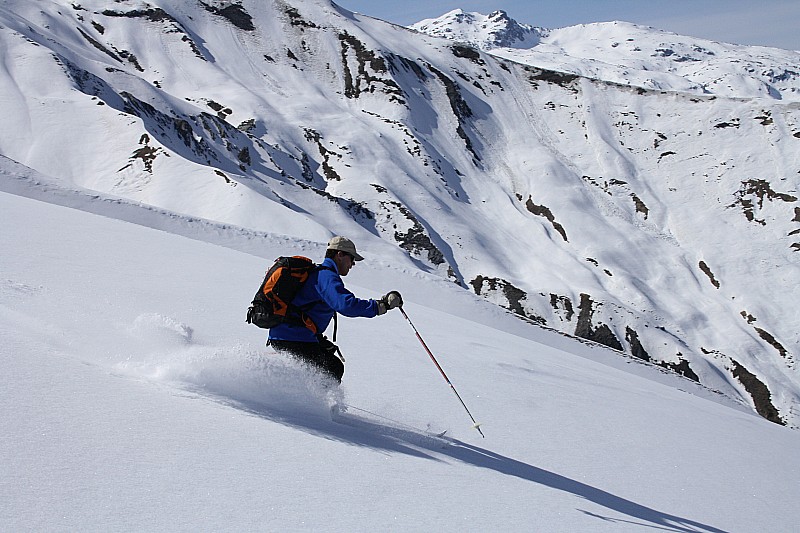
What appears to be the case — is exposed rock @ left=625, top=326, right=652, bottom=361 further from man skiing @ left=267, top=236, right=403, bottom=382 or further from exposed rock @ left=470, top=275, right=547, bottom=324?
man skiing @ left=267, top=236, right=403, bottom=382

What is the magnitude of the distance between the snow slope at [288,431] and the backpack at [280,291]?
0.32 meters

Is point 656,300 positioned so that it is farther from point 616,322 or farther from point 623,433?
point 623,433

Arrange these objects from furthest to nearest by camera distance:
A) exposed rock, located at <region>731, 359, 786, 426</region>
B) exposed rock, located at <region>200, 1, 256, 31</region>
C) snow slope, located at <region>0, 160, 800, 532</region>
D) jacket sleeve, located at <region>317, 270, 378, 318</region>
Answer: exposed rock, located at <region>200, 1, 256, 31</region> → exposed rock, located at <region>731, 359, 786, 426</region> → jacket sleeve, located at <region>317, 270, 378, 318</region> → snow slope, located at <region>0, 160, 800, 532</region>

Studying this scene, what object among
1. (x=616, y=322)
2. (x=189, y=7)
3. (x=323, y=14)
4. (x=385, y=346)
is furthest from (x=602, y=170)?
(x=385, y=346)

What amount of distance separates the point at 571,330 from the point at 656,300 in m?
14.8

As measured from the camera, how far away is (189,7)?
8894 centimetres

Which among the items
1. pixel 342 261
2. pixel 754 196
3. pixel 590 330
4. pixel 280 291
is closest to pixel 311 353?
pixel 280 291

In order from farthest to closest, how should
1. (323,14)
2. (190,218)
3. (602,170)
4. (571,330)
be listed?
(323,14), (602,170), (571,330), (190,218)

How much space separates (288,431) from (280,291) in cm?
140

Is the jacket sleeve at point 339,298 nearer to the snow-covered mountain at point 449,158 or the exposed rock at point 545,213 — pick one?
the snow-covered mountain at point 449,158

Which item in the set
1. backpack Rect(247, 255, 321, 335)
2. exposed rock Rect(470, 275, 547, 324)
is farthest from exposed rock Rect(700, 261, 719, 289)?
backpack Rect(247, 255, 321, 335)

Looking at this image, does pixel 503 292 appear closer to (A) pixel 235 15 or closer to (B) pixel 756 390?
(B) pixel 756 390

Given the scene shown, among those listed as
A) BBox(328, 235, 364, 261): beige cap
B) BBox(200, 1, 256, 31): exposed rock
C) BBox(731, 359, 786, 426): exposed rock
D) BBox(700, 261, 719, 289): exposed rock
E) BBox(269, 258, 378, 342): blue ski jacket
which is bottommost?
BBox(269, 258, 378, 342): blue ski jacket

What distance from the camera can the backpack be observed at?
542 centimetres
